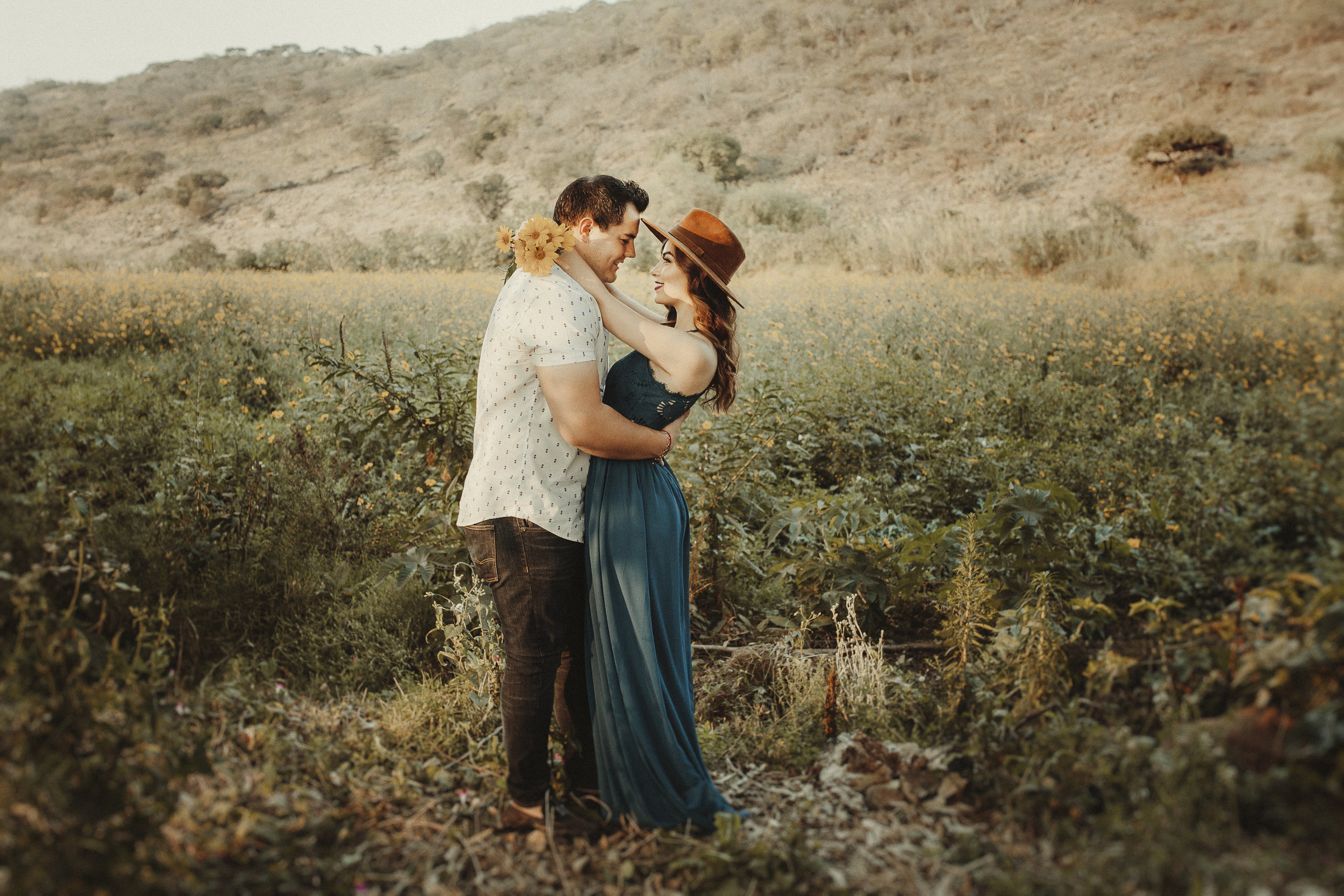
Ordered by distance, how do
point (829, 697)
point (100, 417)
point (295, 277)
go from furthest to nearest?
point (295, 277), point (100, 417), point (829, 697)

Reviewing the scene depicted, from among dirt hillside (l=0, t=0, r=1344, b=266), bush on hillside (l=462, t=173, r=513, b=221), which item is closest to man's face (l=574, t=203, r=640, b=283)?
dirt hillside (l=0, t=0, r=1344, b=266)

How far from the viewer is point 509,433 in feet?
6.33

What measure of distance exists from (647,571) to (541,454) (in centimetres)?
43

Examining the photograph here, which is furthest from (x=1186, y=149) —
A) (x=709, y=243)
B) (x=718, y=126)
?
(x=718, y=126)

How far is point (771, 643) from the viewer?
3.18 m

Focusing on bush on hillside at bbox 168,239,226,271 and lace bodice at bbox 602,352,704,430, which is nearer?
lace bodice at bbox 602,352,704,430

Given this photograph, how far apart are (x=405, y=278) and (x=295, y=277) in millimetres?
1653

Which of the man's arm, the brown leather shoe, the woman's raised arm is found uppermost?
the woman's raised arm

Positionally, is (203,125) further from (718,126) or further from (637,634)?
(637,634)

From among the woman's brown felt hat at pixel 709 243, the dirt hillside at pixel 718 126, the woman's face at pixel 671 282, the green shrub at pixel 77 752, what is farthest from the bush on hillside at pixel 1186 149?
the green shrub at pixel 77 752

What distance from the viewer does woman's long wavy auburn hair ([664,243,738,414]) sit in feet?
7.13

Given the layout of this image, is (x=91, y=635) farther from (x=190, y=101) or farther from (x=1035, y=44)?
(x=190, y=101)

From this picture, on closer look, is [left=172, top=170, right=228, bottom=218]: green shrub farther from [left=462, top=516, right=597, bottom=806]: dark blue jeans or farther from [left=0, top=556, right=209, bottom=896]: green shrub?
[left=462, top=516, right=597, bottom=806]: dark blue jeans

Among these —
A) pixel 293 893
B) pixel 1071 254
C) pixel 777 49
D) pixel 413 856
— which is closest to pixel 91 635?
pixel 293 893
